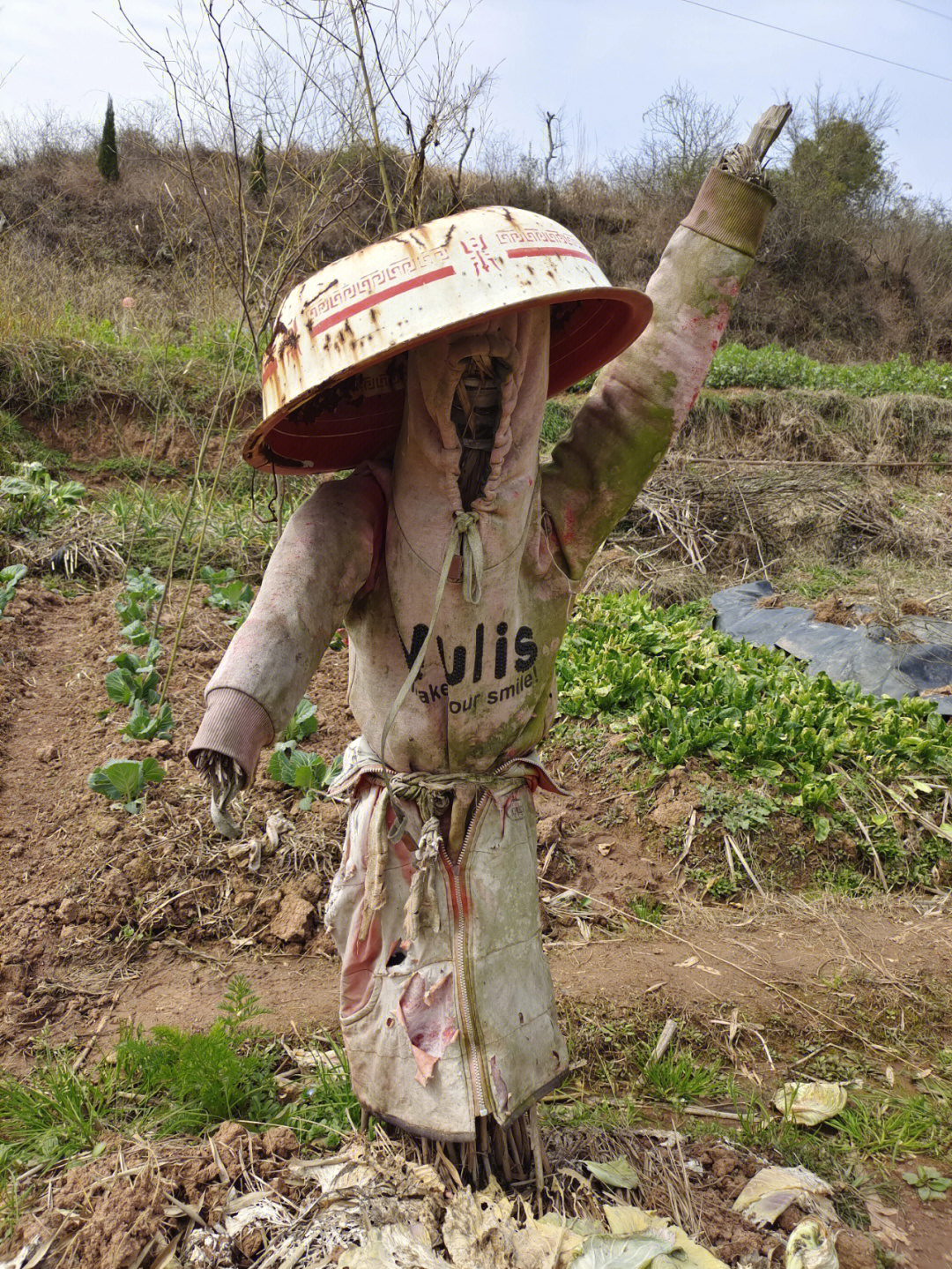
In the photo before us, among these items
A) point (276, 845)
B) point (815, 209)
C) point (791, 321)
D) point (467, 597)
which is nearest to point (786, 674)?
point (276, 845)

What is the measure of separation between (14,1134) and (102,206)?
1997 centimetres

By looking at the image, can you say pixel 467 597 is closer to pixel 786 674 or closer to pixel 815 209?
pixel 786 674

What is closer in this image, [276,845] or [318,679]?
[276,845]

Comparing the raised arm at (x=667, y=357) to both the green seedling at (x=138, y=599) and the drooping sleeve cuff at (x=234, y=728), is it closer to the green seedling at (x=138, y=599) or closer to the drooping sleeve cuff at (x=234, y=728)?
the drooping sleeve cuff at (x=234, y=728)

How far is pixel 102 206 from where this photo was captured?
18.7 meters

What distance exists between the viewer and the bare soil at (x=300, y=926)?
10.6 feet

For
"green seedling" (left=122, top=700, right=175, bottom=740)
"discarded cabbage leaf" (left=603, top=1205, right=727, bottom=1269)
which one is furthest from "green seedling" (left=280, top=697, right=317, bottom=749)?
"discarded cabbage leaf" (left=603, top=1205, right=727, bottom=1269)

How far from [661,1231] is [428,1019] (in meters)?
0.65

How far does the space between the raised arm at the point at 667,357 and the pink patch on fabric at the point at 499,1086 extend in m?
0.96

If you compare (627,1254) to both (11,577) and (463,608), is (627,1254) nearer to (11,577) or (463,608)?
(463,608)

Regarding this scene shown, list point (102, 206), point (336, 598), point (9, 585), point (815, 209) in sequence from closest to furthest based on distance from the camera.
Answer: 1. point (336, 598)
2. point (9, 585)
3. point (102, 206)
4. point (815, 209)

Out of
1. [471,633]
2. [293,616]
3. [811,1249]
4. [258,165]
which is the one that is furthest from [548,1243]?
[258,165]

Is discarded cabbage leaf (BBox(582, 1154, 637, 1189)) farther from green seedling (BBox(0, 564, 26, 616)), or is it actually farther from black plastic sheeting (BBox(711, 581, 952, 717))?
green seedling (BBox(0, 564, 26, 616))

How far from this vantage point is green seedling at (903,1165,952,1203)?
252 cm
